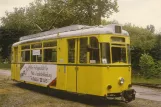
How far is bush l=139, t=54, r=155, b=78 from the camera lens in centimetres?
2503

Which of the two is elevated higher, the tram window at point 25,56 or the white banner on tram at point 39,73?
the tram window at point 25,56

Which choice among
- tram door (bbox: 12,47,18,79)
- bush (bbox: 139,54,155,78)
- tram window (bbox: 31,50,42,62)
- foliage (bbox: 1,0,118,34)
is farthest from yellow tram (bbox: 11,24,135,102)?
foliage (bbox: 1,0,118,34)

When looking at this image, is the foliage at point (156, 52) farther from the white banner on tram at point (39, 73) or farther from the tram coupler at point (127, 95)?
the tram coupler at point (127, 95)

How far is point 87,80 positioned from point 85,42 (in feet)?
5.01

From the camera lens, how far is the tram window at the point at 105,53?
1161 cm

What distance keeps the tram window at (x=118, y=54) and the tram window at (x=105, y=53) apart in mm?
273

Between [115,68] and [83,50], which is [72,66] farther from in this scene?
[115,68]

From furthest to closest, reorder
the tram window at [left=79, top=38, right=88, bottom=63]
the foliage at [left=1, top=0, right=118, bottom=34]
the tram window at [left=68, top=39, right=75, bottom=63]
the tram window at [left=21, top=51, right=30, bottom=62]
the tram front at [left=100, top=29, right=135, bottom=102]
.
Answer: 1. the foliage at [left=1, top=0, right=118, bottom=34]
2. the tram window at [left=21, top=51, right=30, bottom=62]
3. the tram window at [left=68, top=39, right=75, bottom=63]
4. the tram window at [left=79, top=38, right=88, bottom=63]
5. the tram front at [left=100, top=29, right=135, bottom=102]

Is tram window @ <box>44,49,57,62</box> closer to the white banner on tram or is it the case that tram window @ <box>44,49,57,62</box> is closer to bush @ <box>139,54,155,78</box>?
the white banner on tram

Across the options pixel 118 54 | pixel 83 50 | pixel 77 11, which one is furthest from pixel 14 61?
pixel 77 11

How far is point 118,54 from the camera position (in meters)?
12.1

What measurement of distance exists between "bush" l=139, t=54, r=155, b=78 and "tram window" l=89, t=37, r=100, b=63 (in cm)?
1401

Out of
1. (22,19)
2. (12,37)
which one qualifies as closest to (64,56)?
(12,37)

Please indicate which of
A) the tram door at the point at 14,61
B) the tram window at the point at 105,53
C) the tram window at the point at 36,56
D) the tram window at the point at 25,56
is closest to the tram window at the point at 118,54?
the tram window at the point at 105,53
